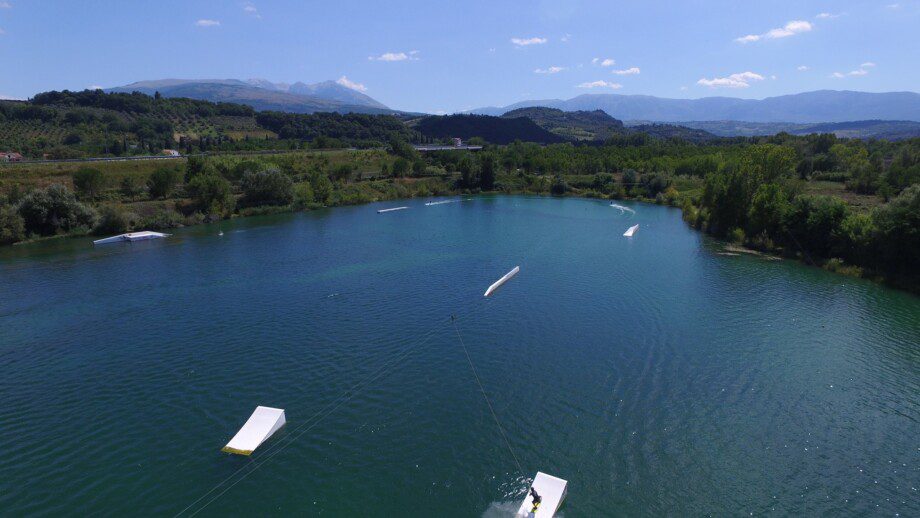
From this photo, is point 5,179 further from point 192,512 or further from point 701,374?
point 701,374

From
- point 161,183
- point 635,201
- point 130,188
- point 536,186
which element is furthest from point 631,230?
point 130,188

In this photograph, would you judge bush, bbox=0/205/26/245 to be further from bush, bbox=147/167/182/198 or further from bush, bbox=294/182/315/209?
bush, bbox=294/182/315/209

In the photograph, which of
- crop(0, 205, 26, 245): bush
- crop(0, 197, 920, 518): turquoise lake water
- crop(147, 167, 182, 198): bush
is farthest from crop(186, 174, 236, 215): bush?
crop(0, 197, 920, 518): turquoise lake water

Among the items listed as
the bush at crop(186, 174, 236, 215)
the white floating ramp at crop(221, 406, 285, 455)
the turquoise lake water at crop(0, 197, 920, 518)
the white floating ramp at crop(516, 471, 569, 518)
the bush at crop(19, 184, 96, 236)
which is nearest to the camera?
the white floating ramp at crop(516, 471, 569, 518)

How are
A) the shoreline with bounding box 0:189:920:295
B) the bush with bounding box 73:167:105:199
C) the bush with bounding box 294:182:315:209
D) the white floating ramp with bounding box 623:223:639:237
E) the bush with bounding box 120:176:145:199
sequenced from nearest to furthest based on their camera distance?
1. the shoreline with bounding box 0:189:920:295
2. the white floating ramp with bounding box 623:223:639:237
3. the bush with bounding box 73:167:105:199
4. the bush with bounding box 120:176:145:199
5. the bush with bounding box 294:182:315:209

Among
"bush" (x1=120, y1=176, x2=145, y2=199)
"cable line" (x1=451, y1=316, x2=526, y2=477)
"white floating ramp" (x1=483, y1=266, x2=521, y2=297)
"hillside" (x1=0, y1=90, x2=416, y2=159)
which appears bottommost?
"cable line" (x1=451, y1=316, x2=526, y2=477)

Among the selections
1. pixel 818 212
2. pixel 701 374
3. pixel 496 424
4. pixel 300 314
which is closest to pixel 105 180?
pixel 300 314

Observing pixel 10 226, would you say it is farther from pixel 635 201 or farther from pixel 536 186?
pixel 635 201
